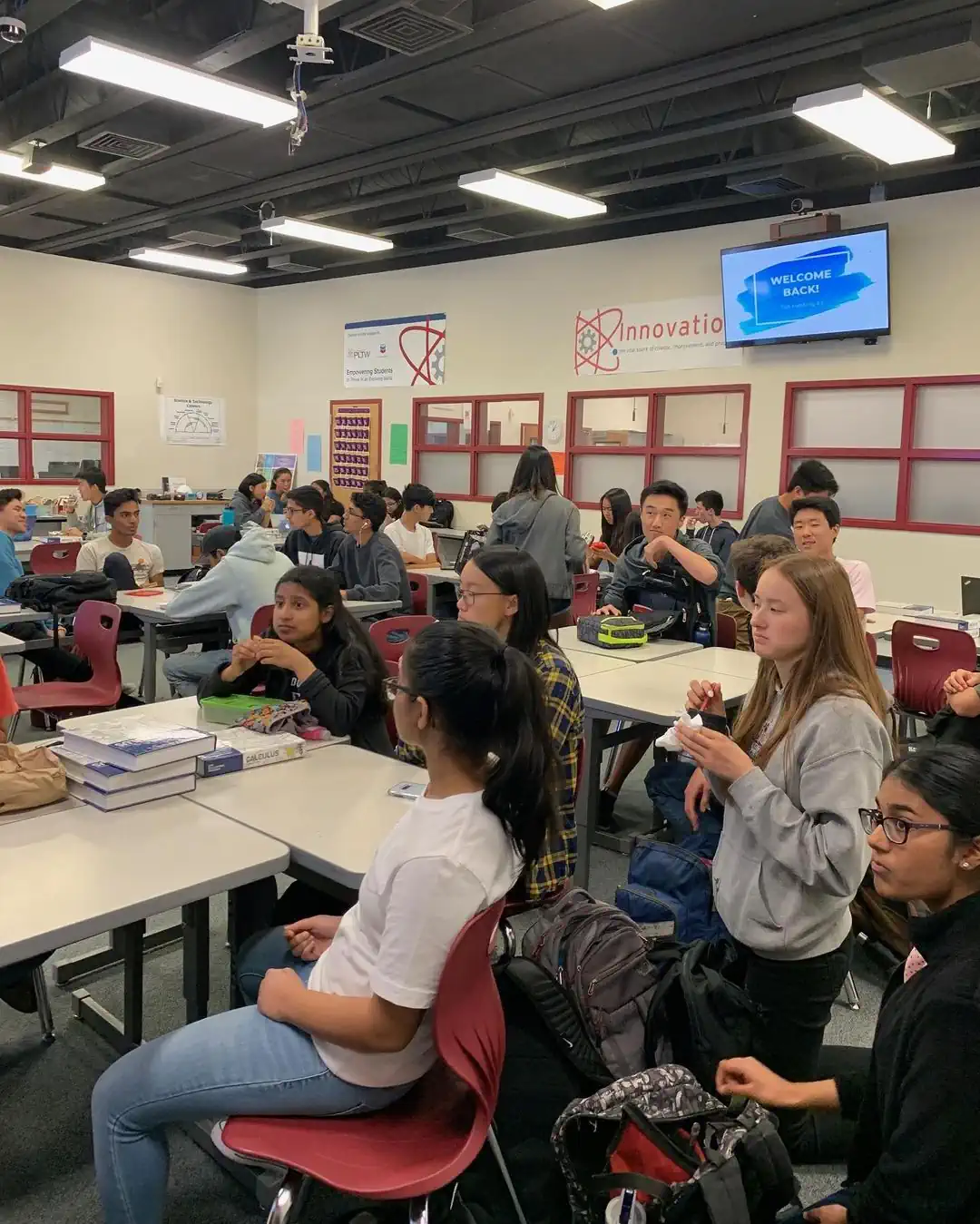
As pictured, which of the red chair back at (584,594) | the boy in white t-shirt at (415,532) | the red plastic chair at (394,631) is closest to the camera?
the red plastic chair at (394,631)

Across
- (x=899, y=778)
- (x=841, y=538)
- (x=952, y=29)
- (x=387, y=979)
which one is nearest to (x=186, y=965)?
(x=387, y=979)

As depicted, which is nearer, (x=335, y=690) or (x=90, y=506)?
(x=335, y=690)

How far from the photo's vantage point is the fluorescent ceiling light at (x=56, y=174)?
264 inches

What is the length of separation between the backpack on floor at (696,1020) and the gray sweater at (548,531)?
338 cm

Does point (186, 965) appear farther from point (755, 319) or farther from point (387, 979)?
point (755, 319)

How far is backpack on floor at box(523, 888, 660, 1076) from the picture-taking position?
169cm

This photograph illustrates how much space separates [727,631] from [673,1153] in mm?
3423

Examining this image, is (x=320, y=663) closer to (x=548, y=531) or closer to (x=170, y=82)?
(x=548, y=531)

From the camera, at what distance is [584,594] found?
247 inches

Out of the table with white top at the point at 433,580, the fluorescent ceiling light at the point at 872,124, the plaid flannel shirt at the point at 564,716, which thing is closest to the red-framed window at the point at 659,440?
the fluorescent ceiling light at the point at 872,124

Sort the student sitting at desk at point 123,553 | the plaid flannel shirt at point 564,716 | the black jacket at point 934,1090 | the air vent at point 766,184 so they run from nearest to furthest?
the black jacket at point 934,1090 → the plaid flannel shirt at point 564,716 → the student sitting at desk at point 123,553 → the air vent at point 766,184

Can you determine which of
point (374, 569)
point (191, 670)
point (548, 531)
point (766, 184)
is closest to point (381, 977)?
point (191, 670)

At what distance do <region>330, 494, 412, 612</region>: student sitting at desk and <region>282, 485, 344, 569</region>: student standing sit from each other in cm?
8

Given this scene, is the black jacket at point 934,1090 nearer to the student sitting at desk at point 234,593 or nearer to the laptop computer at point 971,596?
the student sitting at desk at point 234,593
